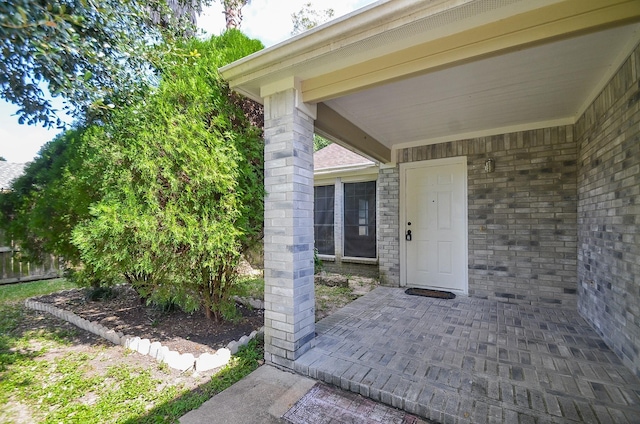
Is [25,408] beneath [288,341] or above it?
beneath

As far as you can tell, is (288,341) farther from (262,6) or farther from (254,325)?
(262,6)

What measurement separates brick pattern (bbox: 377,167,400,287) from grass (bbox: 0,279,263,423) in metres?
3.12

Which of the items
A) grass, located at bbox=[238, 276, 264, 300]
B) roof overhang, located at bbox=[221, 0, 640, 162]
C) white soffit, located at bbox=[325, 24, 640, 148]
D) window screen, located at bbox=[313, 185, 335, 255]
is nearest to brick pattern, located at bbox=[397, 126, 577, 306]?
white soffit, located at bbox=[325, 24, 640, 148]

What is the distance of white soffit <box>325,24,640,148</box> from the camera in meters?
2.39

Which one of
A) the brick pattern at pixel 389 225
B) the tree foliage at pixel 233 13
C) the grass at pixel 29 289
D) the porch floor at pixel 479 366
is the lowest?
the grass at pixel 29 289

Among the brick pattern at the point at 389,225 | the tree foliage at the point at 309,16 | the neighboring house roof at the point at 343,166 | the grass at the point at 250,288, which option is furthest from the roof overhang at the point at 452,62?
the tree foliage at the point at 309,16

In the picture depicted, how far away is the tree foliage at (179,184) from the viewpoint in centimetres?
268

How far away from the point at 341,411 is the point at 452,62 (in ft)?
8.85

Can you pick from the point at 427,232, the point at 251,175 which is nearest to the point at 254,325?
the point at 251,175

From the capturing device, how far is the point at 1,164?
33.6 ft

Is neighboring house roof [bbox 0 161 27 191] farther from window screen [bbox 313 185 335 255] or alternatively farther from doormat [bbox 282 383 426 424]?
doormat [bbox 282 383 426 424]

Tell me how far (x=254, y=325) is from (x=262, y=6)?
30.1 ft

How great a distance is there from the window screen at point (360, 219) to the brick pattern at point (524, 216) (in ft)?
7.47

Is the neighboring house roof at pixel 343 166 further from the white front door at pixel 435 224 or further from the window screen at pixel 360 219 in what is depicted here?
the white front door at pixel 435 224
